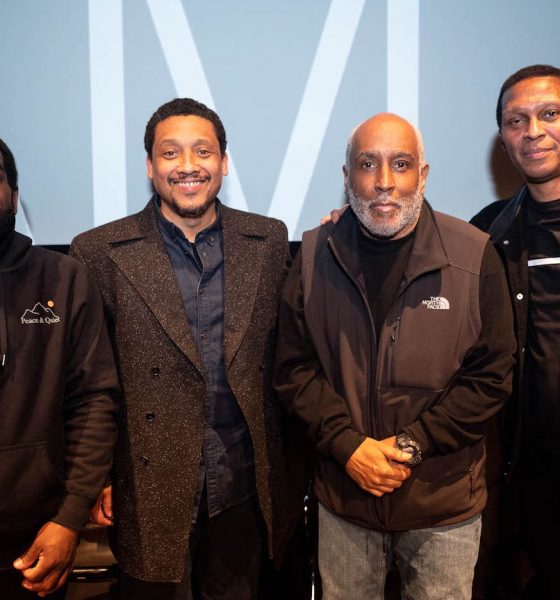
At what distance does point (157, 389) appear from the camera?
1815mm

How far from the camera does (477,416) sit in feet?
5.46

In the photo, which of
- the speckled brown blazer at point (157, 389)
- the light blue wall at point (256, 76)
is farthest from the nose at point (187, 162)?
the light blue wall at point (256, 76)

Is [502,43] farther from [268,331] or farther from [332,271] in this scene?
[268,331]

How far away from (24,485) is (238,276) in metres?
0.84

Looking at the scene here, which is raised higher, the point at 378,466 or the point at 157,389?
the point at 157,389

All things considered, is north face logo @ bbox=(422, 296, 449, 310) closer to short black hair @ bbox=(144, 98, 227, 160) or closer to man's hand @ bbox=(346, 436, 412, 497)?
man's hand @ bbox=(346, 436, 412, 497)

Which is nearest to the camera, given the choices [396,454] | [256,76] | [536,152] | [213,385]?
[396,454]

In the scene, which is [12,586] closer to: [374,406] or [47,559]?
[47,559]

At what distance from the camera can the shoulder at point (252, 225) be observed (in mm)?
1994

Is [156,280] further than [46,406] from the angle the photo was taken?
Yes

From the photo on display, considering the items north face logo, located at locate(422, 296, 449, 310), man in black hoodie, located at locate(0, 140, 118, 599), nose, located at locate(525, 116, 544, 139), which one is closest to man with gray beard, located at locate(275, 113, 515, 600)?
north face logo, located at locate(422, 296, 449, 310)

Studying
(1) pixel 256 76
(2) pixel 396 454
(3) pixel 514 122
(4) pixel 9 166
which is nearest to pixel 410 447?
(2) pixel 396 454

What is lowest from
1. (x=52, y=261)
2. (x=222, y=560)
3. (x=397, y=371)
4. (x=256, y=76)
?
(x=222, y=560)

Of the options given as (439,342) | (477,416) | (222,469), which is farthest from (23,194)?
(477,416)
